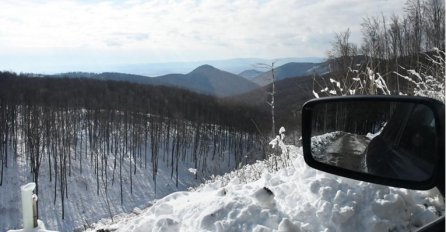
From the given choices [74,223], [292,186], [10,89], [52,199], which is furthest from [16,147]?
[292,186]

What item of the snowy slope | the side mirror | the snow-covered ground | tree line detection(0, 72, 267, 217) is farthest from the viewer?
tree line detection(0, 72, 267, 217)

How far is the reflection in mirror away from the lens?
1.56m

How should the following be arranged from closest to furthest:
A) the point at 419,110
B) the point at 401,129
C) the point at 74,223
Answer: the point at 419,110
the point at 401,129
the point at 74,223

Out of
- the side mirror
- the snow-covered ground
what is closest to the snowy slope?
the side mirror

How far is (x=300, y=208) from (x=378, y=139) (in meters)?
1.07

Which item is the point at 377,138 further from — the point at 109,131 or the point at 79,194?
the point at 109,131

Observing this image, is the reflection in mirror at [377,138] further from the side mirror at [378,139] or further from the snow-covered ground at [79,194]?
the snow-covered ground at [79,194]

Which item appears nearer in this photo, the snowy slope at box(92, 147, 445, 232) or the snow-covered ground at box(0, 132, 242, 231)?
the snowy slope at box(92, 147, 445, 232)

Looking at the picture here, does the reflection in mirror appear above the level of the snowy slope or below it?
above

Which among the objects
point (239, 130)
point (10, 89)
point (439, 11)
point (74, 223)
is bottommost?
point (74, 223)

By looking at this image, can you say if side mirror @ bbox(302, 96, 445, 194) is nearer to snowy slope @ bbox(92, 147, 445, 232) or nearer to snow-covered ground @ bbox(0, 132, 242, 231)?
snowy slope @ bbox(92, 147, 445, 232)

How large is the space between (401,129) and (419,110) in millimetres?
277

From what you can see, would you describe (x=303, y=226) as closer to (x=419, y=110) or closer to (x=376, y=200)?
(x=376, y=200)

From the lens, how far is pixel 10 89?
74.3 metres
